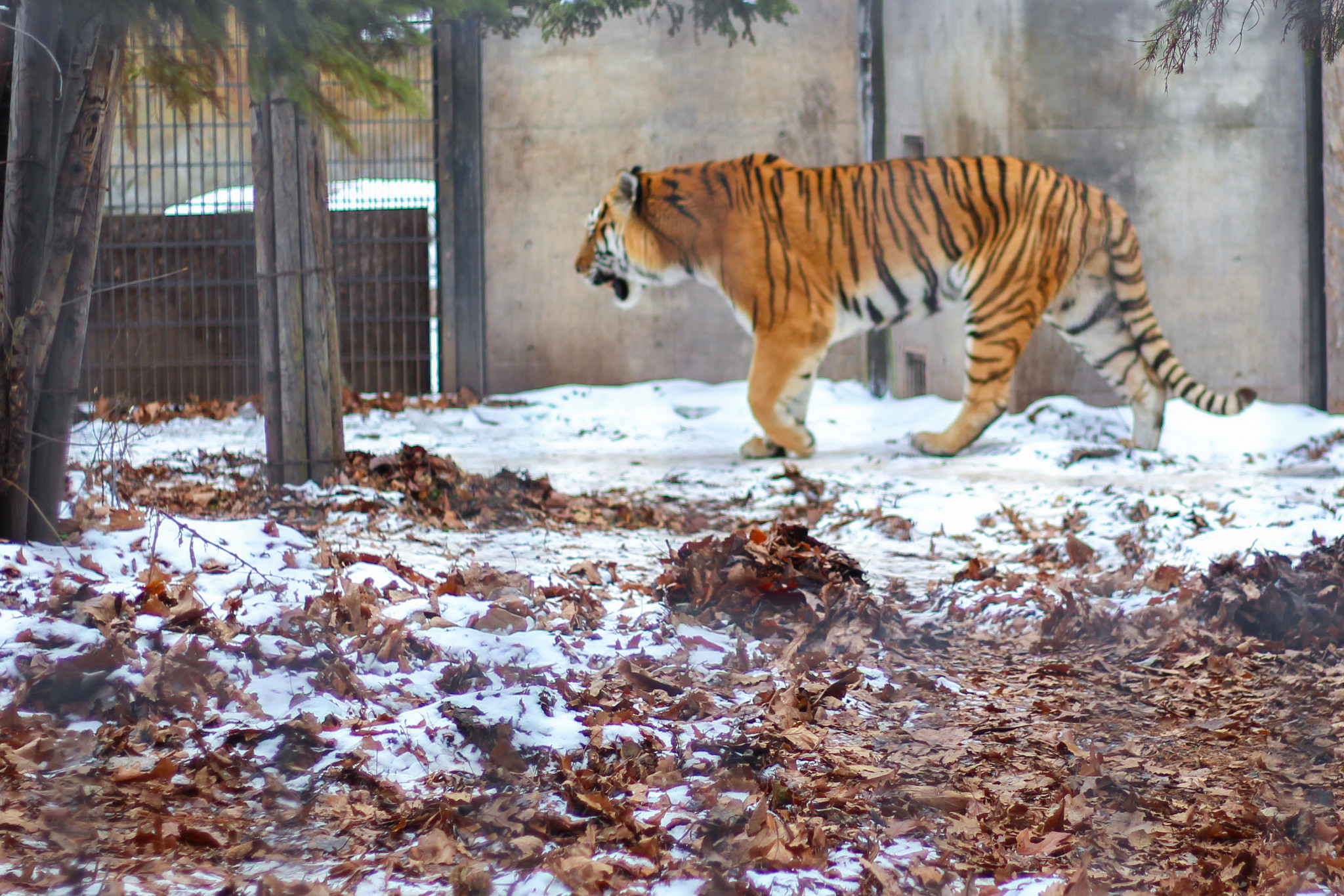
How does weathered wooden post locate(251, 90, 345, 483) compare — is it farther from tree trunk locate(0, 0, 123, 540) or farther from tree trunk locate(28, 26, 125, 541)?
tree trunk locate(0, 0, 123, 540)

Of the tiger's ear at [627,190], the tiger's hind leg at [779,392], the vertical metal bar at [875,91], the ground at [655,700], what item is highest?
the vertical metal bar at [875,91]

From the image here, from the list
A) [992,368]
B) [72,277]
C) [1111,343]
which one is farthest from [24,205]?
[1111,343]

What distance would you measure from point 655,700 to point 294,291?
3.06 meters

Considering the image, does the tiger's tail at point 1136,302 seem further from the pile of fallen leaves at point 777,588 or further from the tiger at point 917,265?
the pile of fallen leaves at point 777,588

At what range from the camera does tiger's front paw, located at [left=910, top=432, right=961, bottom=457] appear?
709 cm

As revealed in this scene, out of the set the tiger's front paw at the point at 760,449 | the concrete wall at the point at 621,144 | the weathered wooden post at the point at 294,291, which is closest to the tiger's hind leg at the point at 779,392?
the tiger's front paw at the point at 760,449

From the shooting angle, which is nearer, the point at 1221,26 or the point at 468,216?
the point at 1221,26

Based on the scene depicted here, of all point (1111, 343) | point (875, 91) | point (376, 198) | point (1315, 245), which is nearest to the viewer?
point (1111, 343)

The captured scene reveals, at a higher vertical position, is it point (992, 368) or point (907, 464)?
point (992, 368)

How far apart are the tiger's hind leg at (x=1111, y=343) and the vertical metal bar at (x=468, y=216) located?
4.82 meters

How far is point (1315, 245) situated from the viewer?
25.9 feet

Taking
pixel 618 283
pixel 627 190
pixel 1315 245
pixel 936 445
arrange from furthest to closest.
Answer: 1. pixel 618 283
2. pixel 1315 245
3. pixel 627 190
4. pixel 936 445

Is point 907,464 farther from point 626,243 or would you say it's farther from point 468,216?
point 468,216

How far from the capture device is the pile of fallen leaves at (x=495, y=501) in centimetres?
498
